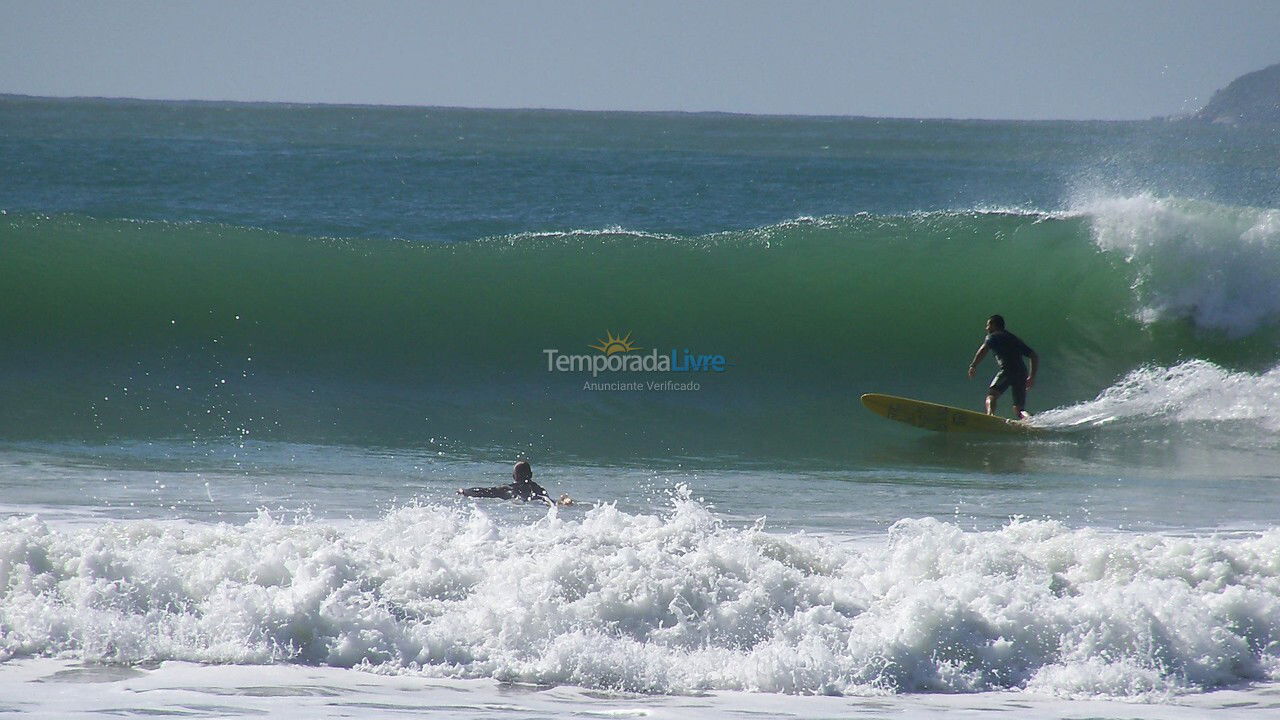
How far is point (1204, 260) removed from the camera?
13133mm

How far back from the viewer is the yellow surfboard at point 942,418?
31.2 feet

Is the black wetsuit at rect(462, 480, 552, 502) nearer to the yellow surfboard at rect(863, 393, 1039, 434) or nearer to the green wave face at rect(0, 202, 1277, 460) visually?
the green wave face at rect(0, 202, 1277, 460)

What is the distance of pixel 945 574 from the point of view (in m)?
4.92

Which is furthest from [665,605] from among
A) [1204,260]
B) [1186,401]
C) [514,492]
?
[1204,260]

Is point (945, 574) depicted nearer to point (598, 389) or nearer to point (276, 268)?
point (598, 389)

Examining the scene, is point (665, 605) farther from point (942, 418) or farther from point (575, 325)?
point (575, 325)

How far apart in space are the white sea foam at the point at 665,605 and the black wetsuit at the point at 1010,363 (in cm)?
491

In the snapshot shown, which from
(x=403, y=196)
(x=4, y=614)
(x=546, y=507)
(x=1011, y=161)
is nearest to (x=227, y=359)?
(x=546, y=507)

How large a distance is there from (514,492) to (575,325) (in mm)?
6233

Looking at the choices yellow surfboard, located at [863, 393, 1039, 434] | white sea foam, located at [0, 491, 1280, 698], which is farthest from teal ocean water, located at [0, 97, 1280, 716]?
yellow surfboard, located at [863, 393, 1039, 434]

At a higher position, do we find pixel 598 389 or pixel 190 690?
pixel 598 389

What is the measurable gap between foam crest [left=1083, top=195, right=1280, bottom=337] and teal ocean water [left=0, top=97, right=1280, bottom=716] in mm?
43

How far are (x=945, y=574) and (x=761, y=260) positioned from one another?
9.78m

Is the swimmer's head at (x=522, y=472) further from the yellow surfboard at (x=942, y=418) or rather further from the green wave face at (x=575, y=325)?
the yellow surfboard at (x=942, y=418)
